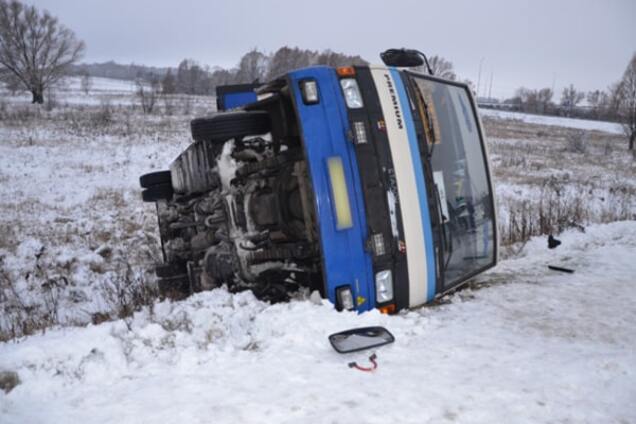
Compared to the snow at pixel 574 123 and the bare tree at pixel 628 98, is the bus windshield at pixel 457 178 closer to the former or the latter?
the bare tree at pixel 628 98

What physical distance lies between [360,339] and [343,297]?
1.10 feet

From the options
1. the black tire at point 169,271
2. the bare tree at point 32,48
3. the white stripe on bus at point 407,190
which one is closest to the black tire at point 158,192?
the black tire at point 169,271

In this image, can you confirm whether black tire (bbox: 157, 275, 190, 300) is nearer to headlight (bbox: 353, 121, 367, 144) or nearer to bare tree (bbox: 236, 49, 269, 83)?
headlight (bbox: 353, 121, 367, 144)

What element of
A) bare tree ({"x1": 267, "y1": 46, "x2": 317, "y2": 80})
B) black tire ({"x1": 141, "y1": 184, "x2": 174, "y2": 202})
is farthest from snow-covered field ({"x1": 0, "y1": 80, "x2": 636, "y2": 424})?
bare tree ({"x1": 267, "y1": 46, "x2": 317, "y2": 80})

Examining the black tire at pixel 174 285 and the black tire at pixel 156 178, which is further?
the black tire at pixel 156 178

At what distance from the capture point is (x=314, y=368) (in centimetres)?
221

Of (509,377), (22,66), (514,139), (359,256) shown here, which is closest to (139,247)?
(359,256)

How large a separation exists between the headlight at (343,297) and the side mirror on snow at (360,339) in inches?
8.0

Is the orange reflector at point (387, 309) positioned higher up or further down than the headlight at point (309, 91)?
further down

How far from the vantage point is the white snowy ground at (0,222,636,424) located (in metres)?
1.85

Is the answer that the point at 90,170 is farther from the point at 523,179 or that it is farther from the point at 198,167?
the point at 523,179

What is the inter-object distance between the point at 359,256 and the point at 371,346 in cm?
60

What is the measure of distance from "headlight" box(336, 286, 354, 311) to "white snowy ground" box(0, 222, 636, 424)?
0.06 metres

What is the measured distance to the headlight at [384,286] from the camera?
2.84m
